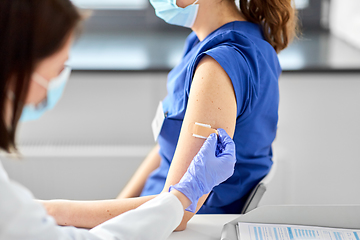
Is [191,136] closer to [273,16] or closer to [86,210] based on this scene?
[86,210]

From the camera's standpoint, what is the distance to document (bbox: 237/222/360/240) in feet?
2.59

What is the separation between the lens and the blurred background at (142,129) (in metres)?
1.68

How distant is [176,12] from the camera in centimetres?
107

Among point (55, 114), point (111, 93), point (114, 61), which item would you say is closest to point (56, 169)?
point (55, 114)

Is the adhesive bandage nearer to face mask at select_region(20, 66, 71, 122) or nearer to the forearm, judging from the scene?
the forearm

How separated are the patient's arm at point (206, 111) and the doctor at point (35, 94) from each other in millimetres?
140

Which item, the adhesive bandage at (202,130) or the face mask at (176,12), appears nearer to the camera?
the adhesive bandage at (202,130)

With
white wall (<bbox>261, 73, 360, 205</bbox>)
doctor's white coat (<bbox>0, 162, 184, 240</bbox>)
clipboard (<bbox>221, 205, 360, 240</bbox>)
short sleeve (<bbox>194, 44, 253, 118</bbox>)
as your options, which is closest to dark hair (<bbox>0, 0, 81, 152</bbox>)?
doctor's white coat (<bbox>0, 162, 184, 240</bbox>)

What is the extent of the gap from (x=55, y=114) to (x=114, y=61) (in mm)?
399

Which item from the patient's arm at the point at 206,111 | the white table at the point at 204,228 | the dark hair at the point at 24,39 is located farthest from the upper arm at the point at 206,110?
the dark hair at the point at 24,39

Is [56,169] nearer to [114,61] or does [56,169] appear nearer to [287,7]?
[114,61]

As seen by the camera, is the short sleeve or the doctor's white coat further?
the short sleeve

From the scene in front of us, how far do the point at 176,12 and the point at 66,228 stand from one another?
0.70m

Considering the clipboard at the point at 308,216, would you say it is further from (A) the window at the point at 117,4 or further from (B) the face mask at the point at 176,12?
(A) the window at the point at 117,4
